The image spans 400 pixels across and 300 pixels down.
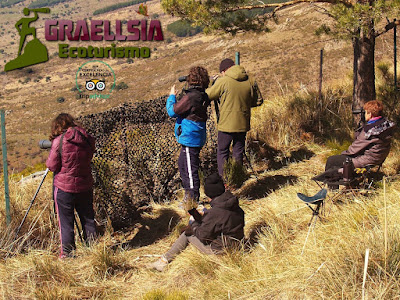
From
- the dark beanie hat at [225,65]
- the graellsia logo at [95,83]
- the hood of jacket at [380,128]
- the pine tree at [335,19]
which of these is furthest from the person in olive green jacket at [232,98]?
the graellsia logo at [95,83]

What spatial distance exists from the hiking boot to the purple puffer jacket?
93cm

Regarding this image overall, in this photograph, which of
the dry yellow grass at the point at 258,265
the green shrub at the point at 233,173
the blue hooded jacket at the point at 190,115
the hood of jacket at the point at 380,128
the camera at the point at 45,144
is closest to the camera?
the dry yellow grass at the point at 258,265

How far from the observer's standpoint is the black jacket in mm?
3783

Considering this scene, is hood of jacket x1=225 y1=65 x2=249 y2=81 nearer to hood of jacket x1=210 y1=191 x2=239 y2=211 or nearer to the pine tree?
the pine tree

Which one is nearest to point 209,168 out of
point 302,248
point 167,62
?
point 302,248

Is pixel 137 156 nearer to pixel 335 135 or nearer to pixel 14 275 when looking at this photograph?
pixel 14 275

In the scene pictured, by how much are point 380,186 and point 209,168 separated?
2.46 meters

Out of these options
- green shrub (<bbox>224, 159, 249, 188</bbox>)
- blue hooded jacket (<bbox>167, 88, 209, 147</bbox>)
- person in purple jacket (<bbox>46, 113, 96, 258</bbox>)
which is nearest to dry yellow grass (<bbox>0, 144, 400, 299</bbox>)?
person in purple jacket (<bbox>46, 113, 96, 258</bbox>)

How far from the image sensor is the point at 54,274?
3.76m

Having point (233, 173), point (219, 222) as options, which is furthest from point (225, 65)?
point (219, 222)

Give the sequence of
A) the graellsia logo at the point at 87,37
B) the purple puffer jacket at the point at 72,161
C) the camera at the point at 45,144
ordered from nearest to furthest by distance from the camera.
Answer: the purple puffer jacket at the point at 72,161
the camera at the point at 45,144
the graellsia logo at the point at 87,37

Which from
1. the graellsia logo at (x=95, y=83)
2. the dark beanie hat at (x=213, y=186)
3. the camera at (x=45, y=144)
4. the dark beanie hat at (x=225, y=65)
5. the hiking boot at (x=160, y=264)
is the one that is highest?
the dark beanie hat at (x=225, y=65)

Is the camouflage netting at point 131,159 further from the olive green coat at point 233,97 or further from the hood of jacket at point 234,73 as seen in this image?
the hood of jacket at point 234,73

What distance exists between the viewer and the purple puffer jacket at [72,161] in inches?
155
